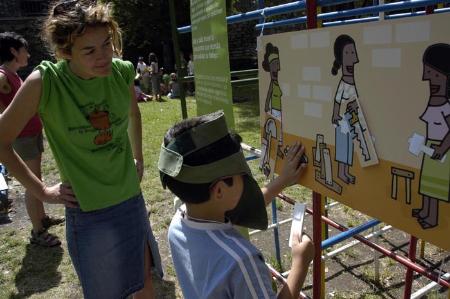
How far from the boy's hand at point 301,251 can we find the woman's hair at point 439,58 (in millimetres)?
613

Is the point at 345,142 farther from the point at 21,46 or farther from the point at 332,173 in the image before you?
the point at 21,46

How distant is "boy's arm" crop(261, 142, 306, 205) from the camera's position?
5.24 feet

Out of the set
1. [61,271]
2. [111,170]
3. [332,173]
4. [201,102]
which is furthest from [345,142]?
[61,271]

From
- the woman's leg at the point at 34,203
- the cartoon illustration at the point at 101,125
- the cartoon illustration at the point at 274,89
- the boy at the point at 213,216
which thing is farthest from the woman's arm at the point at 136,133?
the woman's leg at the point at 34,203

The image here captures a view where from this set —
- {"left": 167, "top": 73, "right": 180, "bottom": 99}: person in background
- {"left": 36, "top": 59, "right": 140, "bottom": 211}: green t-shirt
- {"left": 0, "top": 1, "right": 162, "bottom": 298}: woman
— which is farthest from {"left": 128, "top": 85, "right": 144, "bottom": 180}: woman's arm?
{"left": 167, "top": 73, "right": 180, "bottom": 99}: person in background

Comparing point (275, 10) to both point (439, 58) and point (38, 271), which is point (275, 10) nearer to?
point (439, 58)

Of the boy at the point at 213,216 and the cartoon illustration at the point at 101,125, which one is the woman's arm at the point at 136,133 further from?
the boy at the point at 213,216

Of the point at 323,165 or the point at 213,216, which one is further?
the point at 323,165

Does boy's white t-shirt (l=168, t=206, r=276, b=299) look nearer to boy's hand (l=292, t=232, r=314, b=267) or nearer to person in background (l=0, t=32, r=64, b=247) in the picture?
boy's hand (l=292, t=232, r=314, b=267)

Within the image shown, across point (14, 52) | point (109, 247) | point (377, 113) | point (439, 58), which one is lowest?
point (109, 247)

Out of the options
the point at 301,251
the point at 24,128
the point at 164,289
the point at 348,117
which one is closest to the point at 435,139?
the point at 348,117

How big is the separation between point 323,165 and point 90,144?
98 centimetres

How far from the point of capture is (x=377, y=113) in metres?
1.20

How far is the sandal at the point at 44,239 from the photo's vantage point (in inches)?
143
